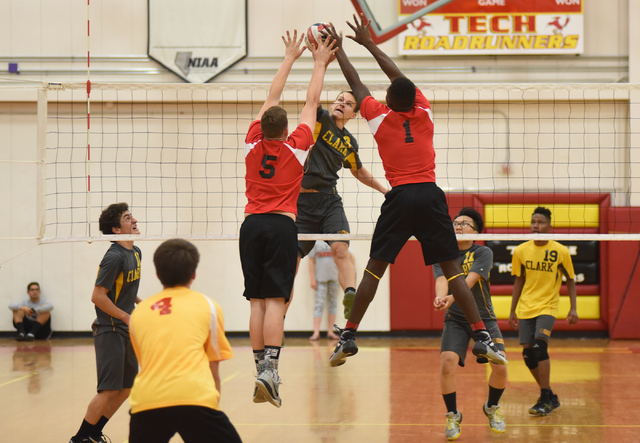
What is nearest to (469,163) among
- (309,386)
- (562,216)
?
(562,216)

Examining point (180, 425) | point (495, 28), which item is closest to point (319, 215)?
point (180, 425)

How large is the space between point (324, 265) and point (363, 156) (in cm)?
211

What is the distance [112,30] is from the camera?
473 inches

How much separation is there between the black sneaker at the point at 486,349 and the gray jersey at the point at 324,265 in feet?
22.1

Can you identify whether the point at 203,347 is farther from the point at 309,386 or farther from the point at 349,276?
the point at 309,386

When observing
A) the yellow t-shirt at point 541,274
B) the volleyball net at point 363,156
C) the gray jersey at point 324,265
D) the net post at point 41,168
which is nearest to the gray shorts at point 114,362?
the net post at point 41,168

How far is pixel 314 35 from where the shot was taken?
16.3 ft

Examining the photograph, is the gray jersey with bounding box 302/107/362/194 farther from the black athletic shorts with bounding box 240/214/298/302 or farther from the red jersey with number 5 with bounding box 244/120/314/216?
the black athletic shorts with bounding box 240/214/298/302

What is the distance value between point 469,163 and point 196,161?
5.06 meters

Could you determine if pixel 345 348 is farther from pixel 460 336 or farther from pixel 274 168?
pixel 460 336

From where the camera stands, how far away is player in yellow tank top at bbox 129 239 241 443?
304cm

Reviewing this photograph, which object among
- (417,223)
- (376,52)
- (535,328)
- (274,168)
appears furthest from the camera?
(535,328)

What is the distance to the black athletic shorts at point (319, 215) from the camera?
19.0 feet

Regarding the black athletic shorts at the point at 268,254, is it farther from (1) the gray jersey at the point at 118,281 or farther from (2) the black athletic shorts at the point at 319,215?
(1) the gray jersey at the point at 118,281
